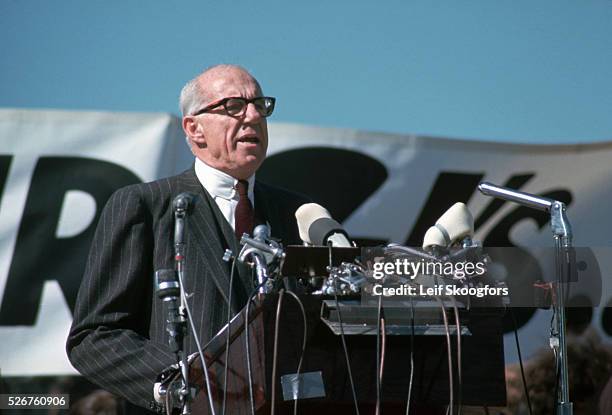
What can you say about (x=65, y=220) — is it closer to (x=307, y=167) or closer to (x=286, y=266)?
(x=307, y=167)

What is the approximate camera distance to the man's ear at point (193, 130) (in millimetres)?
3387

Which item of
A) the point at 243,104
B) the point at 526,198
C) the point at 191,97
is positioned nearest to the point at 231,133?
the point at 243,104

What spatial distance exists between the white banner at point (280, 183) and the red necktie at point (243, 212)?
2.38 meters

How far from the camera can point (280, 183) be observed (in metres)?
5.95

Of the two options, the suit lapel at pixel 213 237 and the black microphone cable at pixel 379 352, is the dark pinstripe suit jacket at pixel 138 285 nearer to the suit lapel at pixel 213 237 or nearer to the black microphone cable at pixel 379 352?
the suit lapel at pixel 213 237

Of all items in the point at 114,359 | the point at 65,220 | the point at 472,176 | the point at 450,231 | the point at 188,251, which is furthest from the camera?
the point at 472,176

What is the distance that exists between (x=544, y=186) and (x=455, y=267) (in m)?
3.84

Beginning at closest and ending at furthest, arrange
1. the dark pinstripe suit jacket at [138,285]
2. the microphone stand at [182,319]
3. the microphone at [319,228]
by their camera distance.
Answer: the microphone stand at [182,319] < the microphone at [319,228] < the dark pinstripe suit jacket at [138,285]

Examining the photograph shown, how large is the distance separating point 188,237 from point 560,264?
3.81 ft

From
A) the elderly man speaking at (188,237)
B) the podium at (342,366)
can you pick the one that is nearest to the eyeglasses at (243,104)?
the elderly man speaking at (188,237)

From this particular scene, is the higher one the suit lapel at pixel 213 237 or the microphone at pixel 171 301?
the suit lapel at pixel 213 237

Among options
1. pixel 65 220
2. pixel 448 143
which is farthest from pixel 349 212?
pixel 65 220

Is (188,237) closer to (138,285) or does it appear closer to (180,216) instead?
(138,285)

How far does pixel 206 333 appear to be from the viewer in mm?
2908
